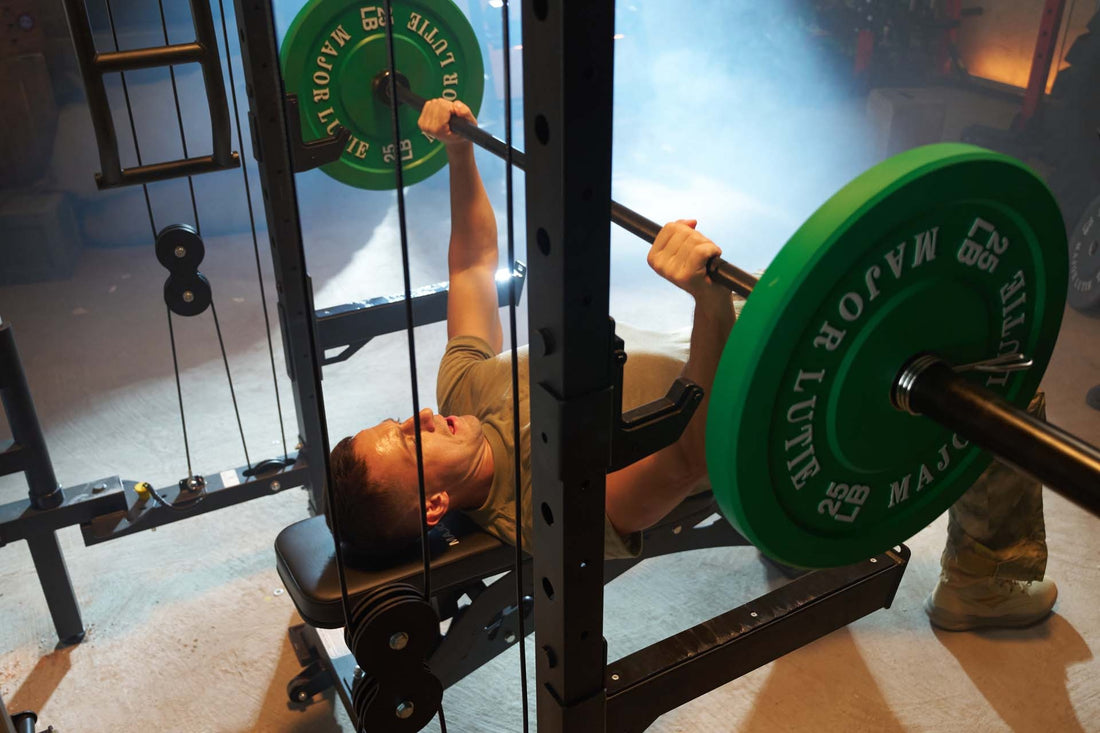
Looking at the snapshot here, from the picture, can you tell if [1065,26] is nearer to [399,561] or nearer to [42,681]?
[399,561]

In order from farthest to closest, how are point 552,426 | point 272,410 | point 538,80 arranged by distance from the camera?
1. point 272,410
2. point 552,426
3. point 538,80

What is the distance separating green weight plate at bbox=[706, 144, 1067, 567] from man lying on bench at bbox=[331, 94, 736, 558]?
0.81 ft

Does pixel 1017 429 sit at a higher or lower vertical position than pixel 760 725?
higher

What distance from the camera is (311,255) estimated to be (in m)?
4.40

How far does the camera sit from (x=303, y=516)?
2584mm

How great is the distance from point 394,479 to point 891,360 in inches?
32.1

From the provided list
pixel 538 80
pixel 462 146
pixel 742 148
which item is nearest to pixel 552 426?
pixel 538 80

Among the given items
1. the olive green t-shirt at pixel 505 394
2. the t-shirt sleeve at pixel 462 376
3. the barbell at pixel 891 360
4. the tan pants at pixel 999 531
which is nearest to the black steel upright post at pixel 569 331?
the barbell at pixel 891 360

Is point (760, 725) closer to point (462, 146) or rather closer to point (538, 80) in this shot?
point (462, 146)

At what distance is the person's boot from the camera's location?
2082mm

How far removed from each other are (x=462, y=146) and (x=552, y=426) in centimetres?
127

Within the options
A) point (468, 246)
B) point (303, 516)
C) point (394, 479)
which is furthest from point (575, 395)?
point (303, 516)

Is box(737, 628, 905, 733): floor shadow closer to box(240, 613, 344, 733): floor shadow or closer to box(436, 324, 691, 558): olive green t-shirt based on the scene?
box(436, 324, 691, 558): olive green t-shirt

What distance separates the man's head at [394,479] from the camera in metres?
1.48
